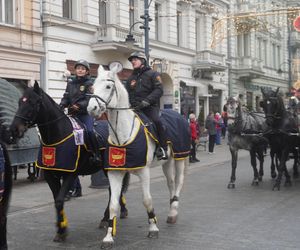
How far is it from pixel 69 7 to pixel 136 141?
17875 millimetres

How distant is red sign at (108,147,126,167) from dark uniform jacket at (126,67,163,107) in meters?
0.99

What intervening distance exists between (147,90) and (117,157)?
4.31ft

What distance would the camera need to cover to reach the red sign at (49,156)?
7.11 metres

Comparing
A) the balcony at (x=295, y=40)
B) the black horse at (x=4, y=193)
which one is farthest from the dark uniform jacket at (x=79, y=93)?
the balcony at (x=295, y=40)

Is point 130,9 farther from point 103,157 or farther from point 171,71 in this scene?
point 103,157

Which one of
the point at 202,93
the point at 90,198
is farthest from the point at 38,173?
the point at 202,93

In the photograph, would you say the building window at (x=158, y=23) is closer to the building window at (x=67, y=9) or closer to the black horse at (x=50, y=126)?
the building window at (x=67, y=9)

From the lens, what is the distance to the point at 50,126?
23.4 feet

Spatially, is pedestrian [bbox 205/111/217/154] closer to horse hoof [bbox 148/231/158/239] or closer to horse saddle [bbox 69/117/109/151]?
horse saddle [bbox 69/117/109/151]

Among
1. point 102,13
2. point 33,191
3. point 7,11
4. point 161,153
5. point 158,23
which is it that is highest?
point 158,23

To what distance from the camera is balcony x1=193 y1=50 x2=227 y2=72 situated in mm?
33094

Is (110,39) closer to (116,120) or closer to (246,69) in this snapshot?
(246,69)

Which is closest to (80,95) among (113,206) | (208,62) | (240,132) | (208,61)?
(113,206)

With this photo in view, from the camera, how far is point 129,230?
7789 millimetres
